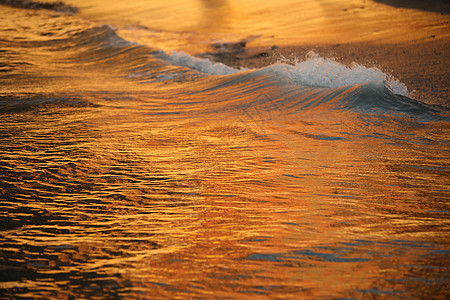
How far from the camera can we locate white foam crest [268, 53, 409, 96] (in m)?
3.78

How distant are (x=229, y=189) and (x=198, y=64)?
3.34 m

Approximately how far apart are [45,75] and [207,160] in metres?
2.86

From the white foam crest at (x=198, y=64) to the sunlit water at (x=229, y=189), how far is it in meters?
0.84

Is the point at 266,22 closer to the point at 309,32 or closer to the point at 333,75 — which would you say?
the point at 309,32

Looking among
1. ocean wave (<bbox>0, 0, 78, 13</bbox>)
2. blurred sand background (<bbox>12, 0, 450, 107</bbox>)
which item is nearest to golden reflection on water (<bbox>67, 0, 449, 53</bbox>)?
blurred sand background (<bbox>12, 0, 450, 107</bbox>)

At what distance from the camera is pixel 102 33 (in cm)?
693

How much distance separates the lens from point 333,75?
3967mm

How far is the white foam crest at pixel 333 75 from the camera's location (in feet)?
12.4

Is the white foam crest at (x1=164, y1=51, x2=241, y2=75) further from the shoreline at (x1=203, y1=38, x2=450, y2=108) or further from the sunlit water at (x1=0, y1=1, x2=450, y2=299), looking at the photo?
the sunlit water at (x1=0, y1=1, x2=450, y2=299)

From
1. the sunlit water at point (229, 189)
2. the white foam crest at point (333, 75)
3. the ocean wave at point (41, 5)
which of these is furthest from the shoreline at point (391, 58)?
the ocean wave at point (41, 5)

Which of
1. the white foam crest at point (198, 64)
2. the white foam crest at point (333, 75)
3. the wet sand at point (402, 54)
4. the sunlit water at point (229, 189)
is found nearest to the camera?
the sunlit water at point (229, 189)

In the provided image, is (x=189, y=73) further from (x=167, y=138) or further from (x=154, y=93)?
(x=167, y=138)

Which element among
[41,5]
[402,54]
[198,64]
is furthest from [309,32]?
[41,5]

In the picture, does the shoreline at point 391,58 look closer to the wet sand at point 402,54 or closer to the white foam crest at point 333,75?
the wet sand at point 402,54
